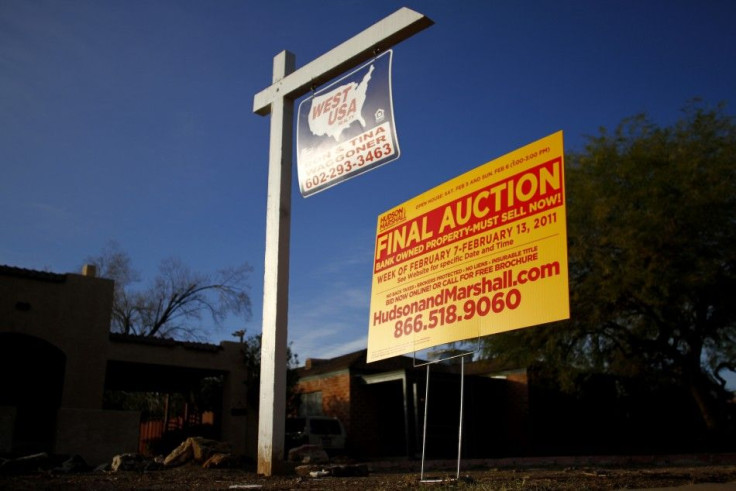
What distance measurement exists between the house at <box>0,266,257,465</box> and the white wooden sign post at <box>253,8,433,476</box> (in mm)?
6180

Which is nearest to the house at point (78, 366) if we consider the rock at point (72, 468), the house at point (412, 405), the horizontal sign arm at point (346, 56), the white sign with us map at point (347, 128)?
the rock at point (72, 468)

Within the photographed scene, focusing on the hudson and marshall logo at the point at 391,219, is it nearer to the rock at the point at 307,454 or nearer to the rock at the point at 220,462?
the rock at the point at 220,462

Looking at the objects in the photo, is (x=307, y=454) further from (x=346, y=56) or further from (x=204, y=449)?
(x=346, y=56)

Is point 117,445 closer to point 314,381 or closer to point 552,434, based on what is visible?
point 314,381

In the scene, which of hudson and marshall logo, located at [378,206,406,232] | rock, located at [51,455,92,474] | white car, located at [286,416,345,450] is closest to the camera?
hudson and marshall logo, located at [378,206,406,232]

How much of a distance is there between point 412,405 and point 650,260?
11566 millimetres

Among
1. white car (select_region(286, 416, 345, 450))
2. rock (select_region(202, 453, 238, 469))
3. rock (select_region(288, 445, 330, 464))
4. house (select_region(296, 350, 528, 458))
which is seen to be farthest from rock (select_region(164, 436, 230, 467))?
house (select_region(296, 350, 528, 458))

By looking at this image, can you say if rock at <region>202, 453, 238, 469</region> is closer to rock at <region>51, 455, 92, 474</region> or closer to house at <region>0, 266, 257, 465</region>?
rock at <region>51, 455, 92, 474</region>

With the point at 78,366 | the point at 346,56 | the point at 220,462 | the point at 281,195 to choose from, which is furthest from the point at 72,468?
the point at 78,366

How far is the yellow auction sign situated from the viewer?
7.04 m

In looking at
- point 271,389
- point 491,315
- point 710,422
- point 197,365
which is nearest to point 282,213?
point 271,389

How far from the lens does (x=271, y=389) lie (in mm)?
9055

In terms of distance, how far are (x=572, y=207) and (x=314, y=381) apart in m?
13.2

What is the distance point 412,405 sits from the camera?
26938 millimetres
